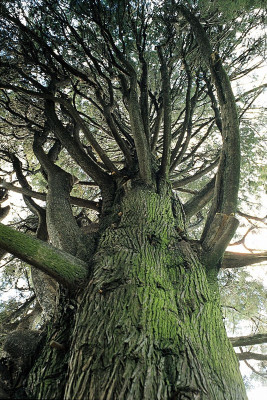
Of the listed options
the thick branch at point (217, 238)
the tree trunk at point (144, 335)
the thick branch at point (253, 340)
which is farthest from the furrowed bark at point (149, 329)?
the thick branch at point (253, 340)

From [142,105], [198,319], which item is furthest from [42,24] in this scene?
[198,319]

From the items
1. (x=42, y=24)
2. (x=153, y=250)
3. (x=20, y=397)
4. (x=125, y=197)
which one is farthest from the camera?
(x=42, y=24)

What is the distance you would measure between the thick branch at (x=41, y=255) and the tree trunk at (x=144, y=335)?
15cm

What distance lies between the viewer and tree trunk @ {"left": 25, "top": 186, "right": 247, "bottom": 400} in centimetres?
129

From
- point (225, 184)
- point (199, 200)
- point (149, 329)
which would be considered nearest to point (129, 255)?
point (149, 329)

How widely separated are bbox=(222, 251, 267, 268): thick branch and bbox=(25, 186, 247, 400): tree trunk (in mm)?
258

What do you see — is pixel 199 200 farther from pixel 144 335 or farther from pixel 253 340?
pixel 144 335

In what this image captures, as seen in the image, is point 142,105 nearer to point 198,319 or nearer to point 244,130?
point 244,130

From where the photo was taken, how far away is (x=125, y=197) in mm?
2861

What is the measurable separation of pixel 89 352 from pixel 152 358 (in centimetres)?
31

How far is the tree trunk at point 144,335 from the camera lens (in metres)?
1.29

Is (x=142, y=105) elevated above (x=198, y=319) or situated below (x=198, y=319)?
above

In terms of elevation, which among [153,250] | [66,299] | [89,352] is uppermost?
[153,250]

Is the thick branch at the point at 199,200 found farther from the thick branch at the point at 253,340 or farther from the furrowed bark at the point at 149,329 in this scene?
the thick branch at the point at 253,340
